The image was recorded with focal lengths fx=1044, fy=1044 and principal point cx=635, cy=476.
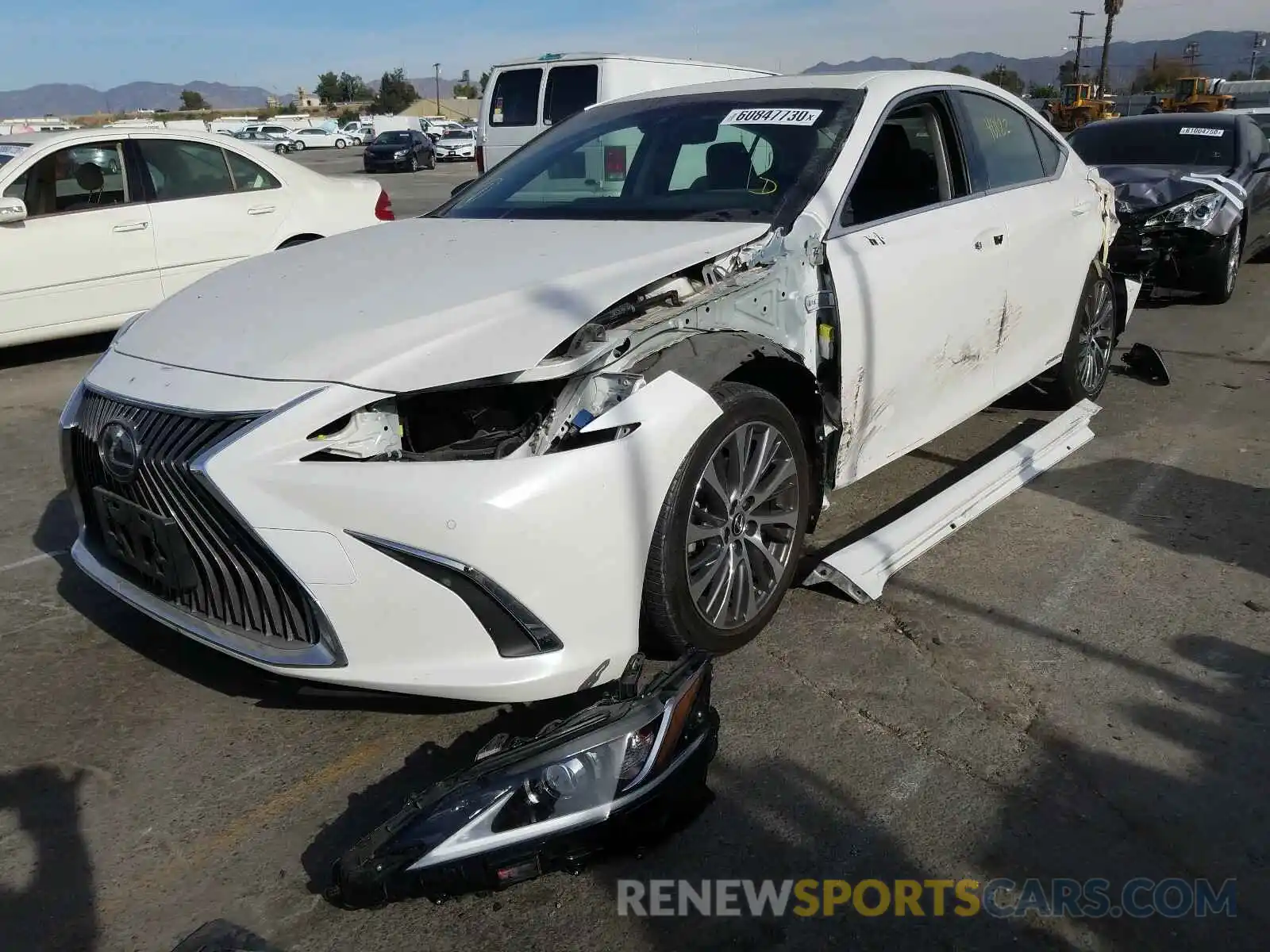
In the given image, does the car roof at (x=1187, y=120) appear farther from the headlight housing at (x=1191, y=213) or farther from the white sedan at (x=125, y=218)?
the white sedan at (x=125, y=218)

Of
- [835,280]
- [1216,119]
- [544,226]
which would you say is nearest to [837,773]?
[835,280]

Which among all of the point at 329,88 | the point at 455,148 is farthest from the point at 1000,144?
the point at 329,88

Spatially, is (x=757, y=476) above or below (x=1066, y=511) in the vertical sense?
above

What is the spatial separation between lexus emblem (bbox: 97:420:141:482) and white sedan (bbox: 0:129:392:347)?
16.3 ft

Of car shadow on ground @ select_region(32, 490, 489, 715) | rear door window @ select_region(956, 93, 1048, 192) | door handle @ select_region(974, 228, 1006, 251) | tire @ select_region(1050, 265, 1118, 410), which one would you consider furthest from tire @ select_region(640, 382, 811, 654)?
tire @ select_region(1050, 265, 1118, 410)

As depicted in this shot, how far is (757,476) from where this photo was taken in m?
3.10

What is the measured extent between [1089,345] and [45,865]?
16.2 feet

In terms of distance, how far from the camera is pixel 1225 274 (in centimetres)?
841

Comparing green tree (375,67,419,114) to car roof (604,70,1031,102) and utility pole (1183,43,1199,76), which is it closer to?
utility pole (1183,43,1199,76)

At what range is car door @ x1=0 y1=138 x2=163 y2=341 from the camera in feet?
22.9

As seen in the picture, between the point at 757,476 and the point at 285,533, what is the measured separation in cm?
137

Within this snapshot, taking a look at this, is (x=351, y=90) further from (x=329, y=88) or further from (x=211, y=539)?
(x=211, y=539)

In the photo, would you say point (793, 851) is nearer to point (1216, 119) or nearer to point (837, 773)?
point (837, 773)

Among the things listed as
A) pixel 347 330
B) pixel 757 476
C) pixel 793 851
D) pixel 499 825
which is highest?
pixel 347 330
